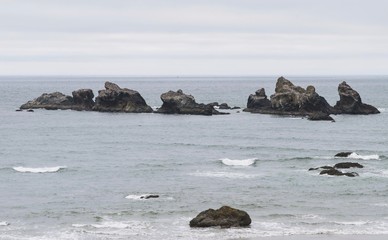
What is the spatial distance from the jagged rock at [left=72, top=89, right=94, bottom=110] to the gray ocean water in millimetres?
34552

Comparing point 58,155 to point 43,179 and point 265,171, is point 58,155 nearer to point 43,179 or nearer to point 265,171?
point 43,179

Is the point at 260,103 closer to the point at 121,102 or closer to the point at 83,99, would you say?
the point at 121,102

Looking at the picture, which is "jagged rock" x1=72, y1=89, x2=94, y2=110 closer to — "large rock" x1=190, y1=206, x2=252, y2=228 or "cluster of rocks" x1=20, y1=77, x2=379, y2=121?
"cluster of rocks" x1=20, y1=77, x2=379, y2=121

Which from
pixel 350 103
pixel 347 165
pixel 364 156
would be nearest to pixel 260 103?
pixel 350 103

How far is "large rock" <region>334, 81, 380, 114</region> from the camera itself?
116125 millimetres

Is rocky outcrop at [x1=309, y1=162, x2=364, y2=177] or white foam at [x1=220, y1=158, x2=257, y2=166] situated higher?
rocky outcrop at [x1=309, y1=162, x2=364, y2=177]

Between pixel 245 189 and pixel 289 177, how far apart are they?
6466 mm

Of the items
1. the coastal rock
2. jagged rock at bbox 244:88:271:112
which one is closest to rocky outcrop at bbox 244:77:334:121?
jagged rock at bbox 244:88:271:112

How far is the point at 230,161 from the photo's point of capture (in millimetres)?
64750

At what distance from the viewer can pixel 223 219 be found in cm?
3797

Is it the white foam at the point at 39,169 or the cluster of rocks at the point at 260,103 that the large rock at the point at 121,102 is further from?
the white foam at the point at 39,169

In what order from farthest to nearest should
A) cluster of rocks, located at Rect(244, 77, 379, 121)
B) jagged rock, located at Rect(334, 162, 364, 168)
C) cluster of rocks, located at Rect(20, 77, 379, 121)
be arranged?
1. cluster of rocks, located at Rect(20, 77, 379, 121)
2. cluster of rocks, located at Rect(244, 77, 379, 121)
3. jagged rock, located at Rect(334, 162, 364, 168)

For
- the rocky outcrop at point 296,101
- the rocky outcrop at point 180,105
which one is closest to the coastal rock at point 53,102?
the rocky outcrop at point 180,105

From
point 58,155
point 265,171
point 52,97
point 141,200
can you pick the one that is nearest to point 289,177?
point 265,171
